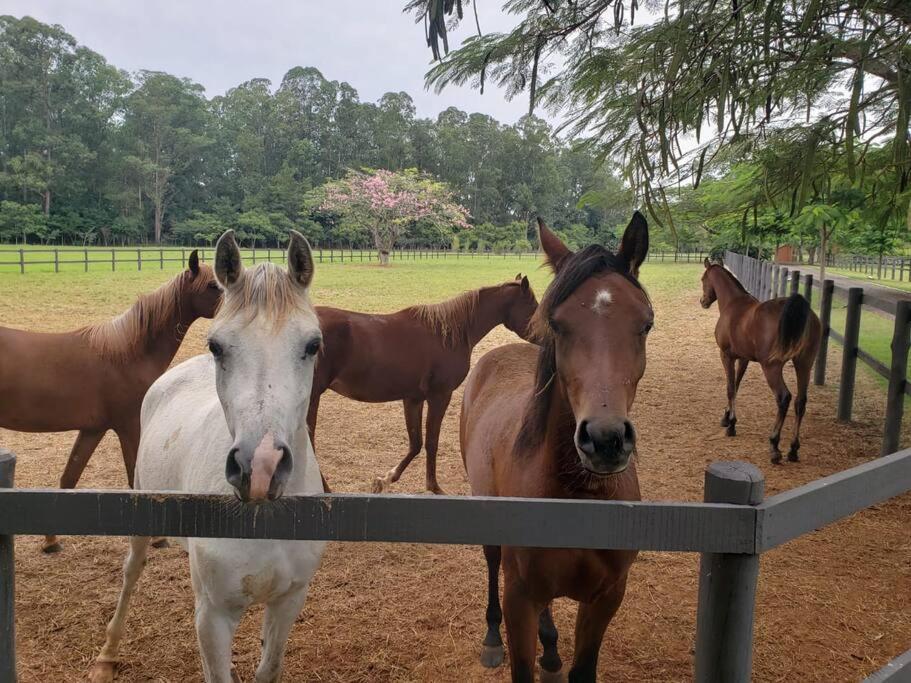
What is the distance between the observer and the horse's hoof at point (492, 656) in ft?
8.64

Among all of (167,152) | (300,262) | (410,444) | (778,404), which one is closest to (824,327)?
(778,404)

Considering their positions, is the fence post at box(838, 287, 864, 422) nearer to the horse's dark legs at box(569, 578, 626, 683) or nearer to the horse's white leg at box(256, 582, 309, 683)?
the horse's dark legs at box(569, 578, 626, 683)

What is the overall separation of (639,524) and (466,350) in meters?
4.02

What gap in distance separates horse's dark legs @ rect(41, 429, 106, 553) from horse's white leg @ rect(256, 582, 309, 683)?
224 centimetres

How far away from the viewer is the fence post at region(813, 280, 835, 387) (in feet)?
25.0

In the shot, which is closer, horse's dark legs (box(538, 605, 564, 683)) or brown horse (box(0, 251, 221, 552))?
horse's dark legs (box(538, 605, 564, 683))

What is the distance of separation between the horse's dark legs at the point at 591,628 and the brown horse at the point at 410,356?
2770mm

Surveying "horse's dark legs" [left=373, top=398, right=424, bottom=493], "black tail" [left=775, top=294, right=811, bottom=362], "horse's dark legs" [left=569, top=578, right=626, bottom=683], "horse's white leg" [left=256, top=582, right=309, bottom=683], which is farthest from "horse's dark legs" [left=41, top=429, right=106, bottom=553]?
"black tail" [left=775, top=294, right=811, bottom=362]

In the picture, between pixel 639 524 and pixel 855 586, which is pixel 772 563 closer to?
pixel 855 586

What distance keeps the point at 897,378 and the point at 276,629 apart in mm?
5494

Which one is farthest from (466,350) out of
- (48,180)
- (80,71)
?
(80,71)

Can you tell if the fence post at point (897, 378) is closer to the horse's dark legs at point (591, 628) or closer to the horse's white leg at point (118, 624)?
the horse's dark legs at point (591, 628)

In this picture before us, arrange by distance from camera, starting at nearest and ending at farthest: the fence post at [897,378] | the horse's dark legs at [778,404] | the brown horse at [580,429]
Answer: the brown horse at [580,429], the fence post at [897,378], the horse's dark legs at [778,404]

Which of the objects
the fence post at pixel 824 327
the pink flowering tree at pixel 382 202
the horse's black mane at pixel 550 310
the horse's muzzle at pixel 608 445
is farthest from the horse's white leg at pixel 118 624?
the pink flowering tree at pixel 382 202
